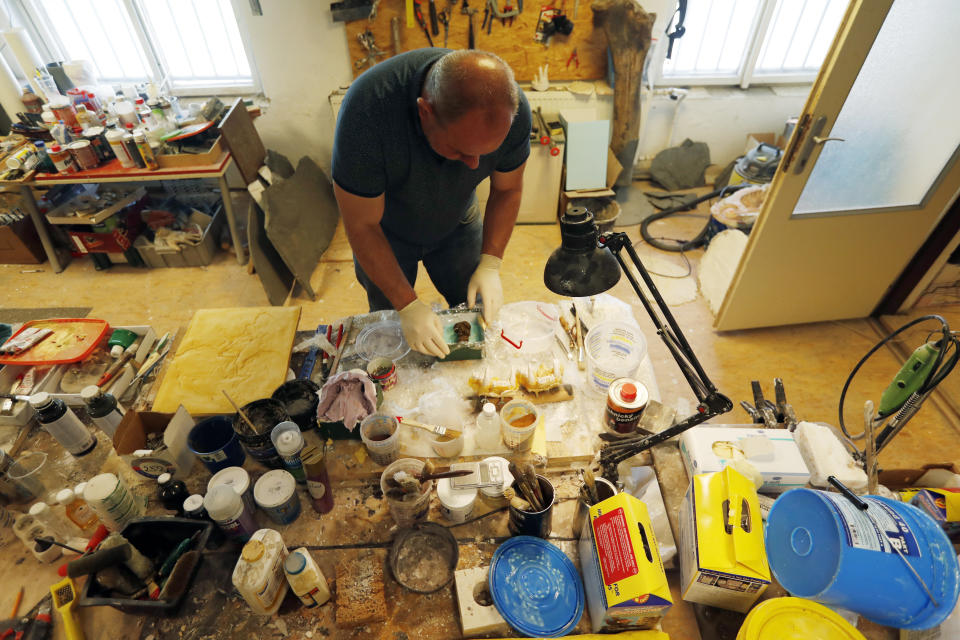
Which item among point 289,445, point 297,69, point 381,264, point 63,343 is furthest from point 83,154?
point 289,445

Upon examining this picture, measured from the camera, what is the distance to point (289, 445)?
1.27m

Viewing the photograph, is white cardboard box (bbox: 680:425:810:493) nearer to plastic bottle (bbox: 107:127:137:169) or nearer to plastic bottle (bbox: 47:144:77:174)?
plastic bottle (bbox: 107:127:137:169)

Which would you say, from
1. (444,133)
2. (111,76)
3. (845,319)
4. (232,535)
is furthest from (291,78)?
(845,319)

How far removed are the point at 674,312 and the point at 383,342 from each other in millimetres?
2190

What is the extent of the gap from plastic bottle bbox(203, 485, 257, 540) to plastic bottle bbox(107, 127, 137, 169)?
9.62 feet

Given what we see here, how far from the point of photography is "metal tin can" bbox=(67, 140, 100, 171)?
3095mm

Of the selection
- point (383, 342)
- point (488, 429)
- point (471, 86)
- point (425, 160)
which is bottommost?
point (383, 342)

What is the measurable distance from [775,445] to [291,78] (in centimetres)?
406

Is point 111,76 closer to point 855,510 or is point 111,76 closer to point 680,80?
point 680,80

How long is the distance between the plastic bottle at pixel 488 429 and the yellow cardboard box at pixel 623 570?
0.37 m

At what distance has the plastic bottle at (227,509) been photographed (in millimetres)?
1187

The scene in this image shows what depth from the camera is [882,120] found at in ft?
7.41

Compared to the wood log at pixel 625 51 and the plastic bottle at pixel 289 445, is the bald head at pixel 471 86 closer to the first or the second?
the plastic bottle at pixel 289 445

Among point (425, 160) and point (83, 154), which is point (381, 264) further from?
point (83, 154)
